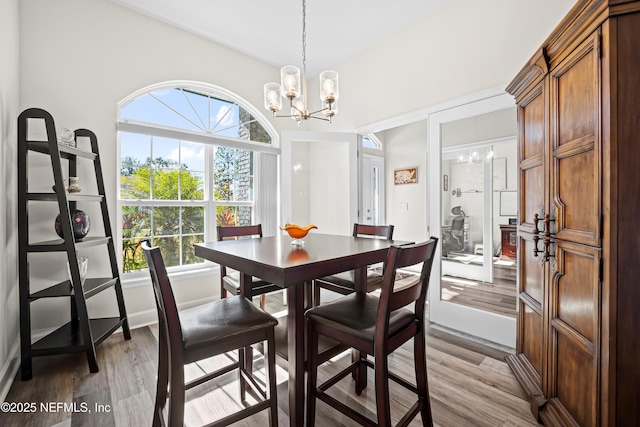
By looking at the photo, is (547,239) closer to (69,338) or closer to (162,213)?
(69,338)

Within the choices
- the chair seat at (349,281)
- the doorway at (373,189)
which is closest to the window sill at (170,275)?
the chair seat at (349,281)

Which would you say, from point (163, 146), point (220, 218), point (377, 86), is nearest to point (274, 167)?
point (220, 218)

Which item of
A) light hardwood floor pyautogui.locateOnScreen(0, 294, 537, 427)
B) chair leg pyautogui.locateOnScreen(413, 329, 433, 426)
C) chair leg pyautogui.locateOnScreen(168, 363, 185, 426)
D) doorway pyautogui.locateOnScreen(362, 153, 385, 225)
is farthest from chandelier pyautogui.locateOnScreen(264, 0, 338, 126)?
doorway pyautogui.locateOnScreen(362, 153, 385, 225)

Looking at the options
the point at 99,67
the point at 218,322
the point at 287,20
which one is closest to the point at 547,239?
the point at 218,322

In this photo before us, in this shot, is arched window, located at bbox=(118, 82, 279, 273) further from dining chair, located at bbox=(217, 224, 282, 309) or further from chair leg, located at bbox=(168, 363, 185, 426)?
chair leg, located at bbox=(168, 363, 185, 426)

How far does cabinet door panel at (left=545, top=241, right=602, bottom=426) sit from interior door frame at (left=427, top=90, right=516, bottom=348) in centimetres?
95

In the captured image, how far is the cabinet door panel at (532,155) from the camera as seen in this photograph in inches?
64.3

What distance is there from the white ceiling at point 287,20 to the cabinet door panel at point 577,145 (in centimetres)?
190

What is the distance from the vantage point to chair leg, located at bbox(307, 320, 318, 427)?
1.44 metres

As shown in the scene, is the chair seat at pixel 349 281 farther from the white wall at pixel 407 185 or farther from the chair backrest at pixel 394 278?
the white wall at pixel 407 185

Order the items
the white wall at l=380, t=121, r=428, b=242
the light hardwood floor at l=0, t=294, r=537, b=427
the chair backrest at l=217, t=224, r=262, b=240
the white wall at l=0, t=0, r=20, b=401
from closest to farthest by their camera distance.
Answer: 1. the light hardwood floor at l=0, t=294, r=537, b=427
2. the white wall at l=0, t=0, r=20, b=401
3. the chair backrest at l=217, t=224, r=262, b=240
4. the white wall at l=380, t=121, r=428, b=242

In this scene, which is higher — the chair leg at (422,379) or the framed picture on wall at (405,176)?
the framed picture on wall at (405,176)

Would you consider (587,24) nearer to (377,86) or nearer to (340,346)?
(340,346)

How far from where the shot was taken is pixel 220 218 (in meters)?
3.53
